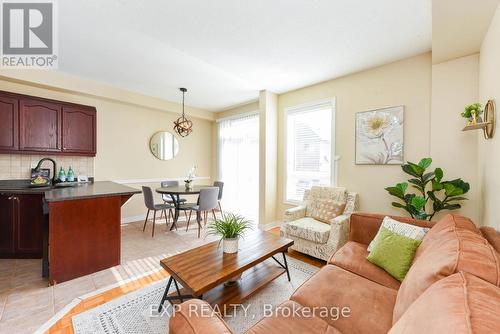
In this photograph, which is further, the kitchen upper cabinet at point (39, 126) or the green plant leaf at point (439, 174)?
the kitchen upper cabinet at point (39, 126)

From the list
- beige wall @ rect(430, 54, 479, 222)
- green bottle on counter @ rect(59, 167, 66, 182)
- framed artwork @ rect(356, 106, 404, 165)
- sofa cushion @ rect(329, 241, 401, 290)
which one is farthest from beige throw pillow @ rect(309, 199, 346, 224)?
green bottle on counter @ rect(59, 167, 66, 182)

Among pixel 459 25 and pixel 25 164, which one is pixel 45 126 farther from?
pixel 459 25

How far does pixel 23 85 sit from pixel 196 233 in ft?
11.7

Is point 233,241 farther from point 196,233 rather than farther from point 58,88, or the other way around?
point 58,88

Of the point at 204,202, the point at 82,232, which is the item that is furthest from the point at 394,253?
the point at 82,232

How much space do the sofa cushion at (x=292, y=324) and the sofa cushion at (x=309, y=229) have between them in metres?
1.43

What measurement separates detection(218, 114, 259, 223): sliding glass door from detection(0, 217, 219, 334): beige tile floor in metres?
1.75

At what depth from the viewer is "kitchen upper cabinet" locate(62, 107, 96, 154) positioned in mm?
3334

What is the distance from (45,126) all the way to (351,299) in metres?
4.40

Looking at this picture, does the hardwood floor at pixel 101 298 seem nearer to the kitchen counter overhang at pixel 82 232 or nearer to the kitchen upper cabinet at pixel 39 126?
the kitchen counter overhang at pixel 82 232

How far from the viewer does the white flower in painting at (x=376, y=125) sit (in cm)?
285

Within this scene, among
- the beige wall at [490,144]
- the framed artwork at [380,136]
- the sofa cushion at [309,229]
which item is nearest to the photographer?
the beige wall at [490,144]

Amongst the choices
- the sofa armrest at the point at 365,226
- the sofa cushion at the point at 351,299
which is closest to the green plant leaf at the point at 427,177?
the sofa armrest at the point at 365,226

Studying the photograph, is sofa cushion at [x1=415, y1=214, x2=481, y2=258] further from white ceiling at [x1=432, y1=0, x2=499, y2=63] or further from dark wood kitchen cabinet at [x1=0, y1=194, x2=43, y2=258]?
dark wood kitchen cabinet at [x1=0, y1=194, x2=43, y2=258]
